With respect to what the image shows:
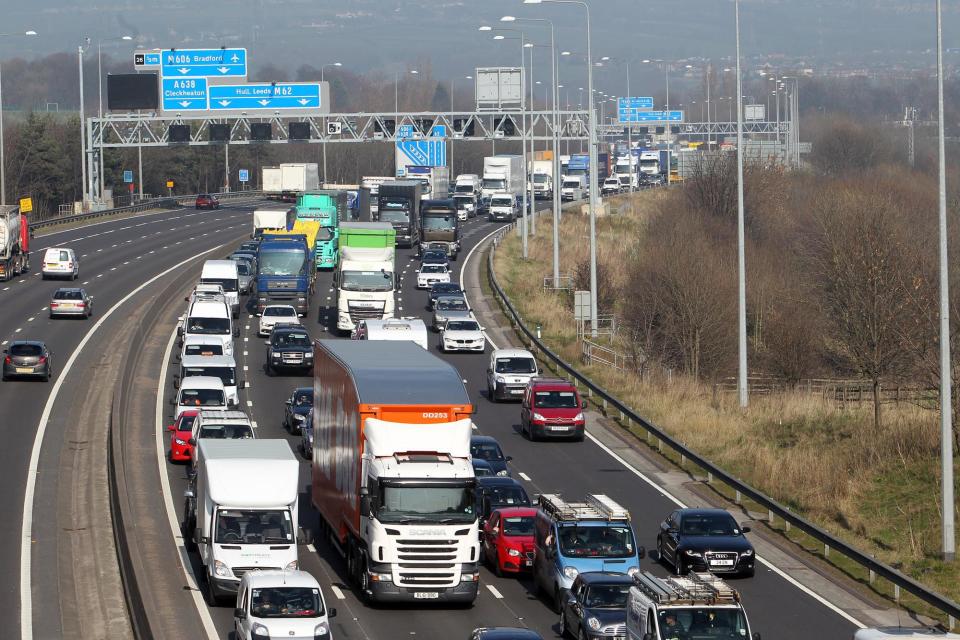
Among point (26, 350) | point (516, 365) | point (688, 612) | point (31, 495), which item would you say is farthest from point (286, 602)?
point (26, 350)

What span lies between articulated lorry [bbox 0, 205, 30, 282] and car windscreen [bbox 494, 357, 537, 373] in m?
31.5

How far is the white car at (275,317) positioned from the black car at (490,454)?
71.6ft

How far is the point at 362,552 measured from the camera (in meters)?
25.5

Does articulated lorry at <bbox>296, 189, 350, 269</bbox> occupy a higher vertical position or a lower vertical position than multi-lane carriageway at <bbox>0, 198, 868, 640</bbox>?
higher

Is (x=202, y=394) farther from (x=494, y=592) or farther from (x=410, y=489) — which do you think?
(x=410, y=489)

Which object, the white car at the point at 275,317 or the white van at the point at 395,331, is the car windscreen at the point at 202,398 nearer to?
the white van at the point at 395,331

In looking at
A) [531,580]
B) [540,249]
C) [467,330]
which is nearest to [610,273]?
[540,249]

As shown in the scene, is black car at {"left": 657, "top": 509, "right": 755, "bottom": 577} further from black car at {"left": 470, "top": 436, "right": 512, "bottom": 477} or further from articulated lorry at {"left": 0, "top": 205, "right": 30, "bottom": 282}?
articulated lorry at {"left": 0, "top": 205, "right": 30, "bottom": 282}

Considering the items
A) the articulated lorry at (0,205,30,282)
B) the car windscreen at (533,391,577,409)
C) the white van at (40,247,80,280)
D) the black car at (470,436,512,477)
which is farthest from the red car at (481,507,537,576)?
the white van at (40,247,80,280)

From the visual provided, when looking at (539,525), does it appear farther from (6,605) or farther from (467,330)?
(467,330)

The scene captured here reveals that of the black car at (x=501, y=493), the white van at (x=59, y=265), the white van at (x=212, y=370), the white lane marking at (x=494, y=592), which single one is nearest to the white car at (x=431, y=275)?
the white van at (x=59, y=265)

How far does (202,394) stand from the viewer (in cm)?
4188

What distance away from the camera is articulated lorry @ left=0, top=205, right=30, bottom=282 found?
Answer: 229 ft

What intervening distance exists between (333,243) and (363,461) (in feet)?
181
